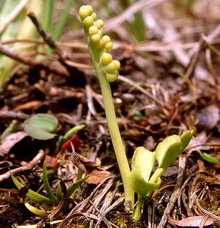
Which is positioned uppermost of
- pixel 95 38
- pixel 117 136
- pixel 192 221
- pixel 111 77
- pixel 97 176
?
pixel 95 38

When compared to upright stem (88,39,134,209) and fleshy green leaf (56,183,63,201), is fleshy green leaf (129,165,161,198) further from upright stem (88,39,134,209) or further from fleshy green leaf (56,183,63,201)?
fleshy green leaf (56,183,63,201)

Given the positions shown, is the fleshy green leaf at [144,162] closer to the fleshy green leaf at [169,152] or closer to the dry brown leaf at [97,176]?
the fleshy green leaf at [169,152]

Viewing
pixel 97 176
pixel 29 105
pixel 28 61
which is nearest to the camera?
pixel 97 176

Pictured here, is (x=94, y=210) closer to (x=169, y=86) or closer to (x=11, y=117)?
(x=11, y=117)

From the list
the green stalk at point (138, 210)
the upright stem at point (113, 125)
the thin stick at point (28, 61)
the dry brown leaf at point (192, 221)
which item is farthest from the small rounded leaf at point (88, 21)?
the thin stick at point (28, 61)

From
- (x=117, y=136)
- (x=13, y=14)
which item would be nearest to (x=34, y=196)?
(x=117, y=136)

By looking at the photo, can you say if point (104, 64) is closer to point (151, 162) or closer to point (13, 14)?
point (151, 162)
